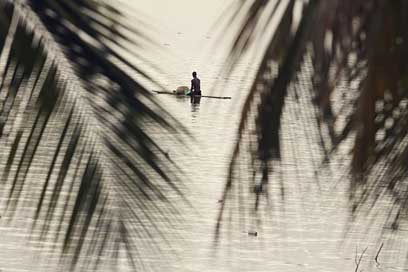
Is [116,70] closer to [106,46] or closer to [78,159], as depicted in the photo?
[106,46]

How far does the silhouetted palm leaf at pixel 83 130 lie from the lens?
1445 millimetres

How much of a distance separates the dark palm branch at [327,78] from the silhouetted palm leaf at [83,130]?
0.64 feet

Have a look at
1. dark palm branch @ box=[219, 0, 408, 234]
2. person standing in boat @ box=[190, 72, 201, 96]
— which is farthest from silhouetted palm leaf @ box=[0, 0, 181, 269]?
person standing in boat @ box=[190, 72, 201, 96]

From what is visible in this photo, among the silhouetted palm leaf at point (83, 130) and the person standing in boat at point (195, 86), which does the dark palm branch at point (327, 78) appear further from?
the person standing in boat at point (195, 86)

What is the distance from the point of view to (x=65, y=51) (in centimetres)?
146

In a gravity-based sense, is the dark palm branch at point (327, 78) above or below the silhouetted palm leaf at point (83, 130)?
above

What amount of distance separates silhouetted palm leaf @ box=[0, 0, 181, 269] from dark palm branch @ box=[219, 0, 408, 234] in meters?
0.20

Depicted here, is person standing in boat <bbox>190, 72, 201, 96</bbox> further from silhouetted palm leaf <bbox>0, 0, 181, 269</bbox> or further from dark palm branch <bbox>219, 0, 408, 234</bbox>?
dark palm branch <bbox>219, 0, 408, 234</bbox>

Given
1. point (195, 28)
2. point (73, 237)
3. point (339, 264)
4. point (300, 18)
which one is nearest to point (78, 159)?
point (73, 237)

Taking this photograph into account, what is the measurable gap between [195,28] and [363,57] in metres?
0.36

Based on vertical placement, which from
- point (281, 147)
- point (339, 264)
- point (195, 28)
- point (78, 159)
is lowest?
point (339, 264)

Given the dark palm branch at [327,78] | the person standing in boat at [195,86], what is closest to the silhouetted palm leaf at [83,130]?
the dark palm branch at [327,78]

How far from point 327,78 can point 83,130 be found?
41 cm

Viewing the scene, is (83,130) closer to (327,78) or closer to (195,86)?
(327,78)
